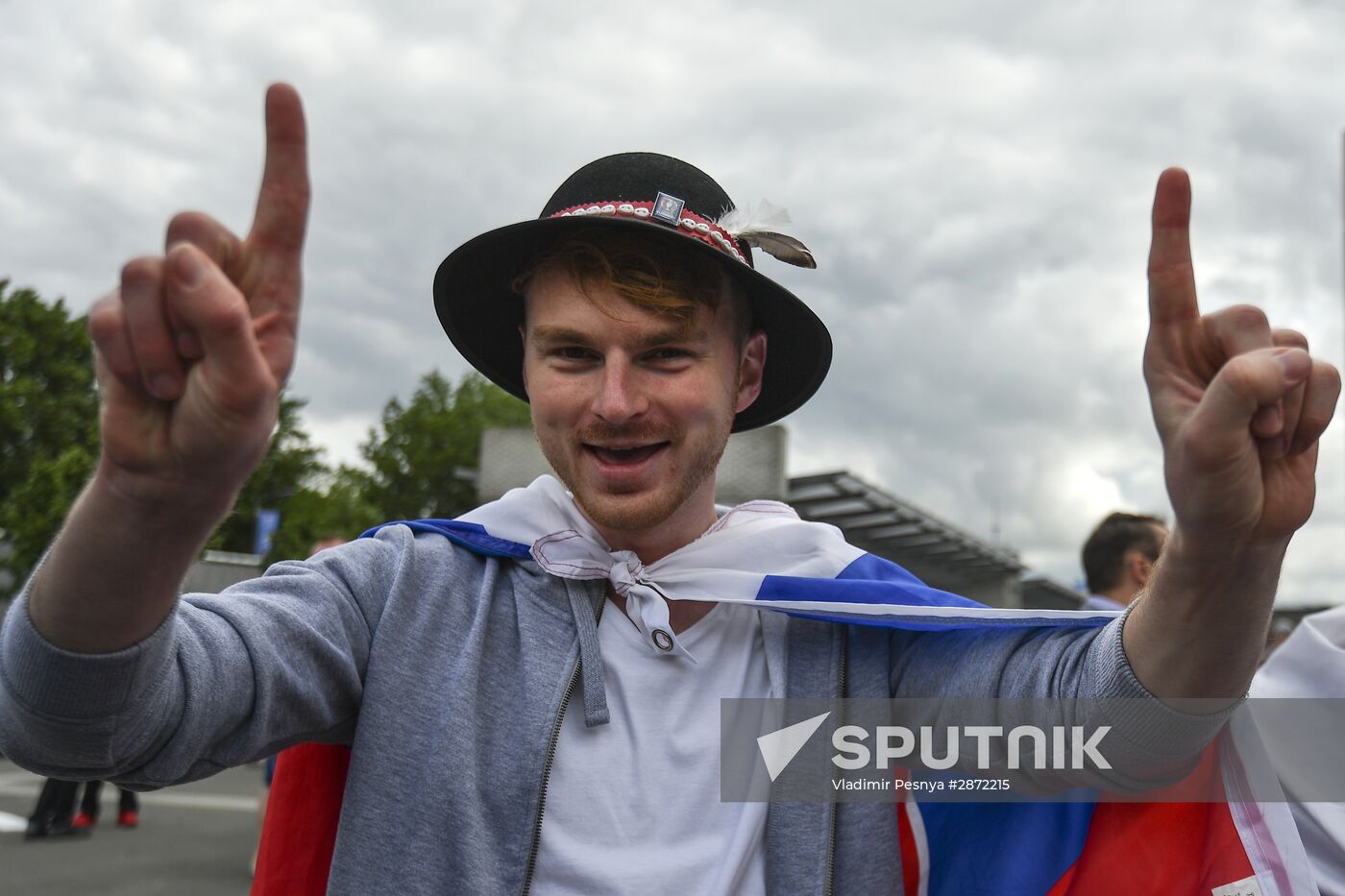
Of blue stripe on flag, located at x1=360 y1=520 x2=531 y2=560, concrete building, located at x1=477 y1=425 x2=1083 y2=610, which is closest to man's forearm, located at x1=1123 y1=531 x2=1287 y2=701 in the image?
blue stripe on flag, located at x1=360 y1=520 x2=531 y2=560

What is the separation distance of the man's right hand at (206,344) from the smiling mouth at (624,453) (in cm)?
75

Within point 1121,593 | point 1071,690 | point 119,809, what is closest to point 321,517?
point 119,809

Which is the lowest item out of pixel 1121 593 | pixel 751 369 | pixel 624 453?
pixel 624 453

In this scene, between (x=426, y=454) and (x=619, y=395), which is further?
(x=426, y=454)

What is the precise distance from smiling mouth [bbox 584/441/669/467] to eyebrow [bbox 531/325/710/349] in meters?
0.17

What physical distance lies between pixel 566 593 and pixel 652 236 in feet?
2.14

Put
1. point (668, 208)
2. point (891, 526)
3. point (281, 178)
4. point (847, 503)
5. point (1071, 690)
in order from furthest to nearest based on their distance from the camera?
point (891, 526) → point (847, 503) → point (668, 208) → point (1071, 690) → point (281, 178)

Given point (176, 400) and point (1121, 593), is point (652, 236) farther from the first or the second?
point (1121, 593)

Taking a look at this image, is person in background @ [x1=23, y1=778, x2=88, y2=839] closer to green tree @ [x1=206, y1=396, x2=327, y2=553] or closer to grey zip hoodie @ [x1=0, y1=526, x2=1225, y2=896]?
grey zip hoodie @ [x1=0, y1=526, x2=1225, y2=896]

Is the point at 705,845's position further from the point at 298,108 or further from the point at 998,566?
the point at 998,566

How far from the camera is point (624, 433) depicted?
1908 millimetres

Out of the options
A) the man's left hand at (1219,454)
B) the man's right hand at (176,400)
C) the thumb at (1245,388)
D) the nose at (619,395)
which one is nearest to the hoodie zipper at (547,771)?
the nose at (619,395)

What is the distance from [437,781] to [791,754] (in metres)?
0.57

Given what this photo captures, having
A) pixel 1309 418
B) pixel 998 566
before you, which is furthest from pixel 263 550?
pixel 1309 418
